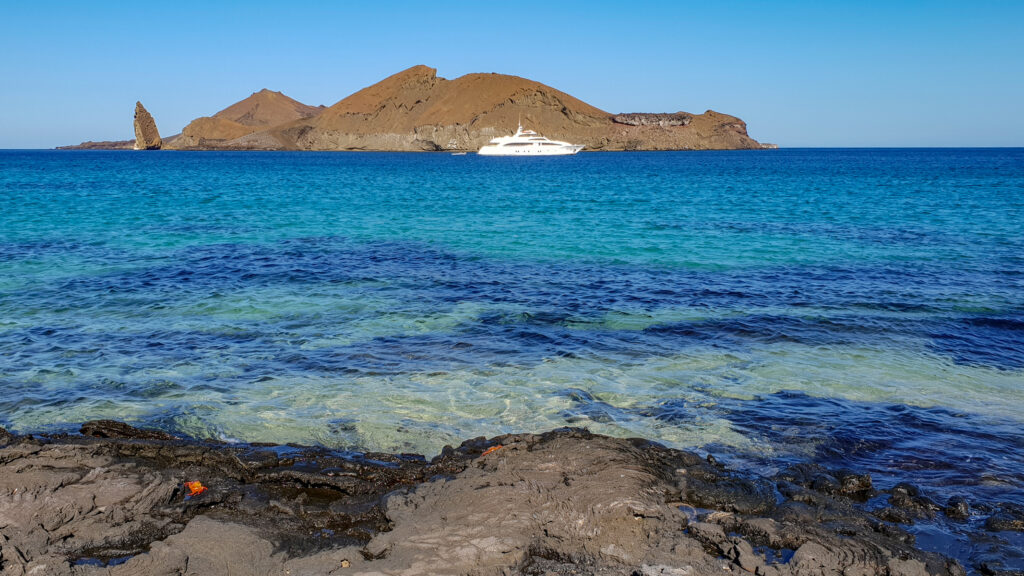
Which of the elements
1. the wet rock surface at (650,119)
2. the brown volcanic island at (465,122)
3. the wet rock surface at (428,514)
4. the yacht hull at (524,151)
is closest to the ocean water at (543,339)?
the wet rock surface at (428,514)

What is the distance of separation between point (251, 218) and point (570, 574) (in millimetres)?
25946

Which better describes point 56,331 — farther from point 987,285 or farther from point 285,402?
point 987,285

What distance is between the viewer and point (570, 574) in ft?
14.8

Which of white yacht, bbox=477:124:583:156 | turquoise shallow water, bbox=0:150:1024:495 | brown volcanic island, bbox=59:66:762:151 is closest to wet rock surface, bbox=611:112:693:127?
brown volcanic island, bbox=59:66:762:151

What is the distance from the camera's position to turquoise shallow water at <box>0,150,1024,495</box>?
25.0 ft

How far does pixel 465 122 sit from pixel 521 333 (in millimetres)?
158977

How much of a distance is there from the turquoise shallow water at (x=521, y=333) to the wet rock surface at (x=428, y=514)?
0.91 m

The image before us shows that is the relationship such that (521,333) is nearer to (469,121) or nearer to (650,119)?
(469,121)

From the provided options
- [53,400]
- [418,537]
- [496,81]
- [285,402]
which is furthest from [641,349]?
[496,81]

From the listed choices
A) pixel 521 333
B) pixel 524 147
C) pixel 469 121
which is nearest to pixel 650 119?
pixel 469 121

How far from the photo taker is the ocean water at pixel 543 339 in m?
7.37

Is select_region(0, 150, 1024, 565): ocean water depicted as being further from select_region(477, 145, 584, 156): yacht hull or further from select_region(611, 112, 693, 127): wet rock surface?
select_region(611, 112, 693, 127): wet rock surface

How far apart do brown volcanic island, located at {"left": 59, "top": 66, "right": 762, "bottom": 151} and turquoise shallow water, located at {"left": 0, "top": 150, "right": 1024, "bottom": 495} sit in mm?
139124

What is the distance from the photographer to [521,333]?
1099 cm
